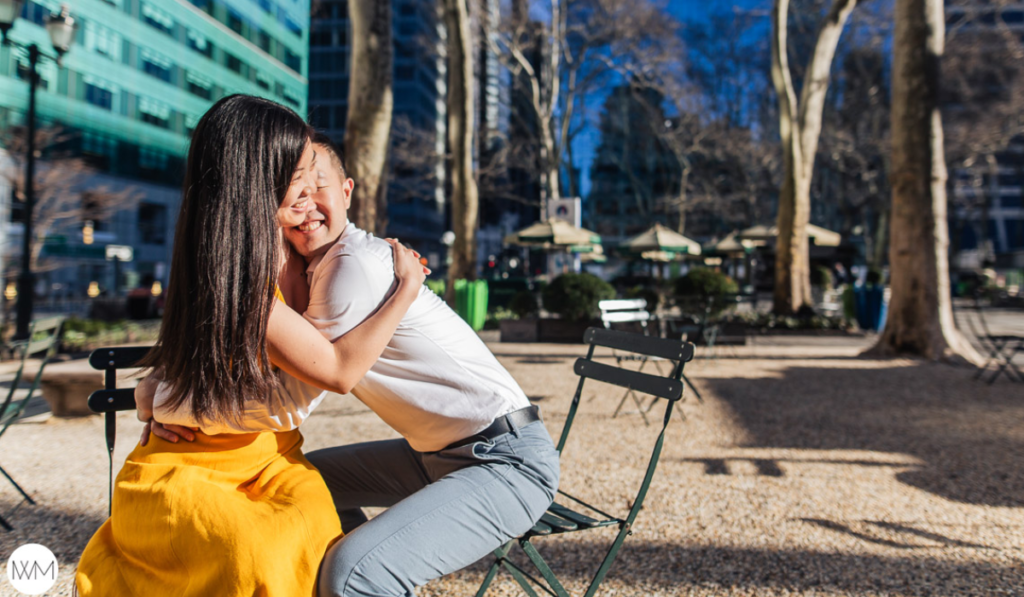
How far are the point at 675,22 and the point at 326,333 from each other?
2283cm

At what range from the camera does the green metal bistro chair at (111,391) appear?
197 cm

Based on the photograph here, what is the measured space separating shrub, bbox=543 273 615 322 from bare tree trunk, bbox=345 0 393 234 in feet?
14.9

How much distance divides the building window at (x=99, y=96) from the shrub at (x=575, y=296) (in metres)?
33.8

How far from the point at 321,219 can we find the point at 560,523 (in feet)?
3.42

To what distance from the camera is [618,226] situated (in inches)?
2783

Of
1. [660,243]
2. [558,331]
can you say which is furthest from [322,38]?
[558,331]

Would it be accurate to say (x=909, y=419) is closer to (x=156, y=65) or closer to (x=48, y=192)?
(x=48, y=192)

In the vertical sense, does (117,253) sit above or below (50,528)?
above

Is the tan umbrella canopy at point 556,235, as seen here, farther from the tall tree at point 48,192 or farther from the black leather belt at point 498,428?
the black leather belt at point 498,428

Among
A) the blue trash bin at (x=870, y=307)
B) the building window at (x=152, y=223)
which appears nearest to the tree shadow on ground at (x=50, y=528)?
the blue trash bin at (x=870, y=307)

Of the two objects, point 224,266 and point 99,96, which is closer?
point 224,266

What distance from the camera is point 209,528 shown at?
130 cm

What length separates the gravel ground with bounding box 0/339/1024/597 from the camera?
2.82 metres

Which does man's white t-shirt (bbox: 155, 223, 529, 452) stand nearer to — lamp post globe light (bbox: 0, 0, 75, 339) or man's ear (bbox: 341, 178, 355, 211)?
man's ear (bbox: 341, 178, 355, 211)
